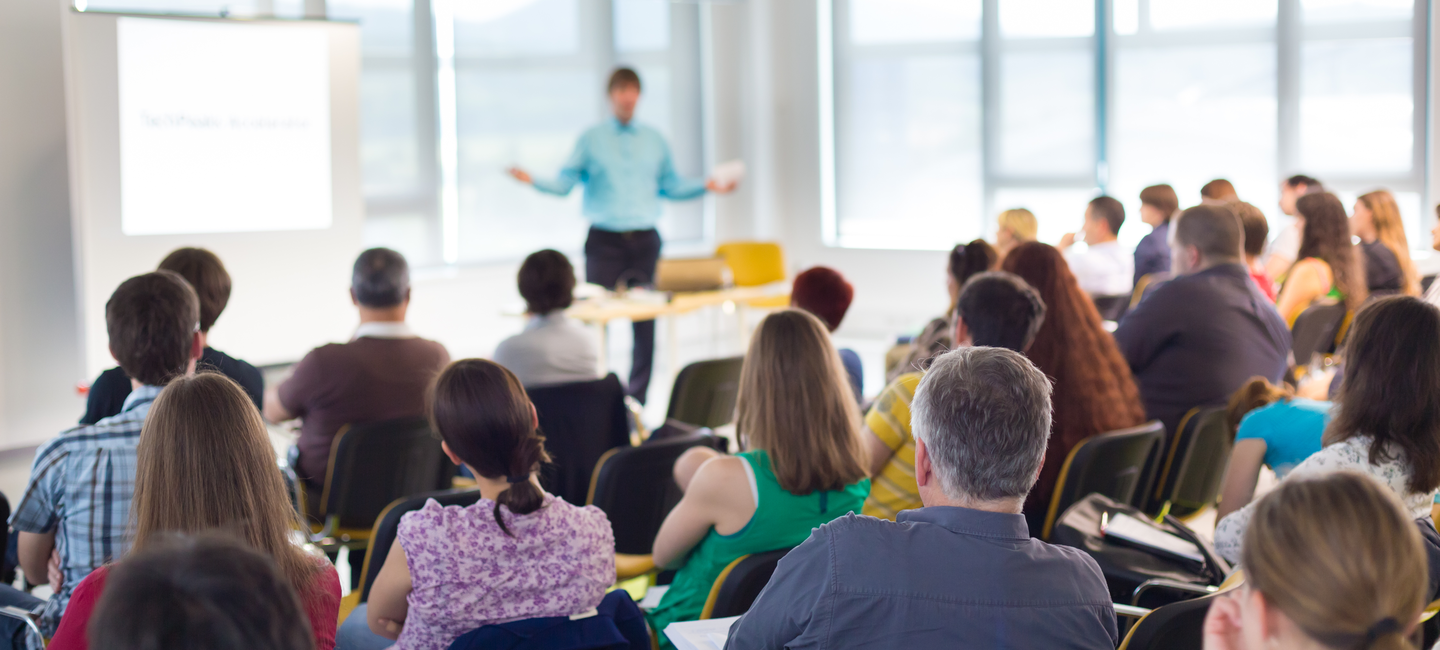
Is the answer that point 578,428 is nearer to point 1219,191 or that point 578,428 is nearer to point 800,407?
point 800,407

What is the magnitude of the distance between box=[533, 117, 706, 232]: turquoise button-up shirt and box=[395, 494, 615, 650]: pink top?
491 centimetres

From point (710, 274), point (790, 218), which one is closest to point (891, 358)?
point (710, 274)

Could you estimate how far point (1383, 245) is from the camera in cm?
569

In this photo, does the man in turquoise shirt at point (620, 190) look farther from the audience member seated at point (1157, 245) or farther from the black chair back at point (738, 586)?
the black chair back at point (738, 586)

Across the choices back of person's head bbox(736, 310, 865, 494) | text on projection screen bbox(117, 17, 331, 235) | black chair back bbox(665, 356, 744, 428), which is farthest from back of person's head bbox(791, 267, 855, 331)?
text on projection screen bbox(117, 17, 331, 235)

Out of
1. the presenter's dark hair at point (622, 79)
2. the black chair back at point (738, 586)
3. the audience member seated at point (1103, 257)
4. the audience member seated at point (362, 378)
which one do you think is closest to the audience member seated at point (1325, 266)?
the audience member seated at point (1103, 257)

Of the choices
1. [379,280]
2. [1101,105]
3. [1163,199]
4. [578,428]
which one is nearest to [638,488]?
[578,428]

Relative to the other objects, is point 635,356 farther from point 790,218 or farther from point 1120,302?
point 790,218

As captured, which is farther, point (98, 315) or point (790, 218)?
point (790, 218)

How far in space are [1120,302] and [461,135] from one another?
443cm

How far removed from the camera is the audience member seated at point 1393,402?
2057 mm

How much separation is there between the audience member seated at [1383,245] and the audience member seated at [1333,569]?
514cm

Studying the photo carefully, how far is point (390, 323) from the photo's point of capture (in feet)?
11.7

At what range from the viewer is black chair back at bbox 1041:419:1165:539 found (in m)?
2.77
